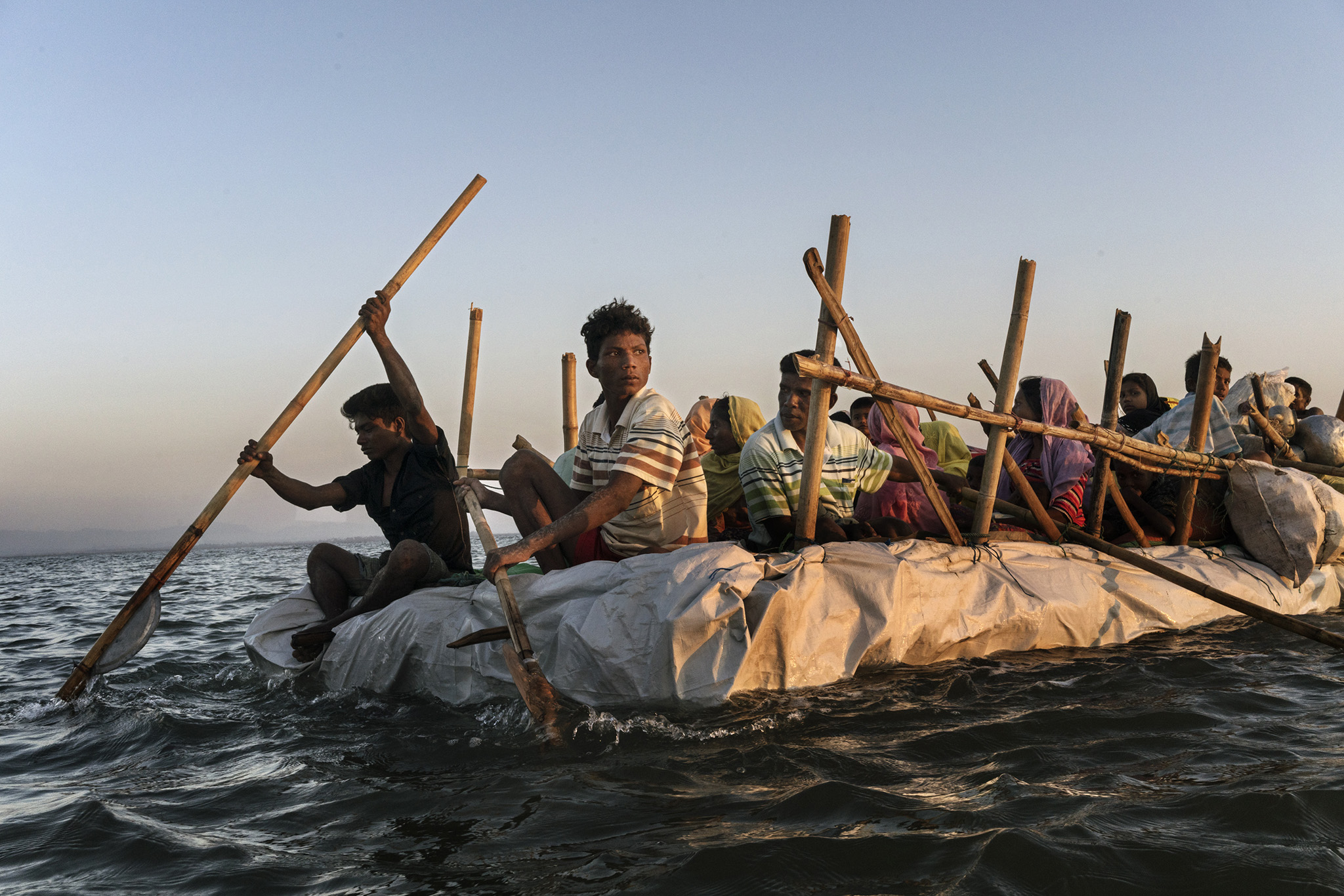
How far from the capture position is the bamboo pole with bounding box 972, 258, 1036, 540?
431 cm

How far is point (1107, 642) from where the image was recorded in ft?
13.9

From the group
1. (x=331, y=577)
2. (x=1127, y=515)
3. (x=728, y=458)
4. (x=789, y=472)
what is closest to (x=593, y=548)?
(x=789, y=472)

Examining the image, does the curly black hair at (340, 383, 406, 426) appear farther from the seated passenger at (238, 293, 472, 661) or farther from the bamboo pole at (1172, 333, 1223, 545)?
the bamboo pole at (1172, 333, 1223, 545)

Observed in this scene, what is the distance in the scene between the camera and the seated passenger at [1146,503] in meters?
5.29

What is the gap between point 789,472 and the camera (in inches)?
174

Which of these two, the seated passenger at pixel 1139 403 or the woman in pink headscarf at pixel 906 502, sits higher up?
the seated passenger at pixel 1139 403

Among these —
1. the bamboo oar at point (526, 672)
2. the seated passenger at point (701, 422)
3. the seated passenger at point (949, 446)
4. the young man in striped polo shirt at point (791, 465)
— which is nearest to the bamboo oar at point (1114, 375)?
the seated passenger at point (949, 446)

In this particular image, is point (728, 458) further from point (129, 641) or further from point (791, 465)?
point (129, 641)

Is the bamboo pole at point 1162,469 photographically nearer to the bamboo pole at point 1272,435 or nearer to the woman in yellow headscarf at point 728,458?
the bamboo pole at point 1272,435

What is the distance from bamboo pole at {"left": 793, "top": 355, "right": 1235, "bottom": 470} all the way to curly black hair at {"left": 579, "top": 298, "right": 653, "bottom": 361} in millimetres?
710

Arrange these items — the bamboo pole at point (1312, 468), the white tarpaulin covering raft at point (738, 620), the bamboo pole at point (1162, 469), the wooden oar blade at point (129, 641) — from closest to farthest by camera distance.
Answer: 1. the white tarpaulin covering raft at point (738, 620)
2. the wooden oar blade at point (129, 641)
3. the bamboo pole at point (1162, 469)
4. the bamboo pole at point (1312, 468)

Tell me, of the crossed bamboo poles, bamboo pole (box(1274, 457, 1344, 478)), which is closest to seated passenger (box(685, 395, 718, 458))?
the crossed bamboo poles

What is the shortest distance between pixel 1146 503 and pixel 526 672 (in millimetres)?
4271

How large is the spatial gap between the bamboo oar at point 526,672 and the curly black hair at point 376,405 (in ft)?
4.31
